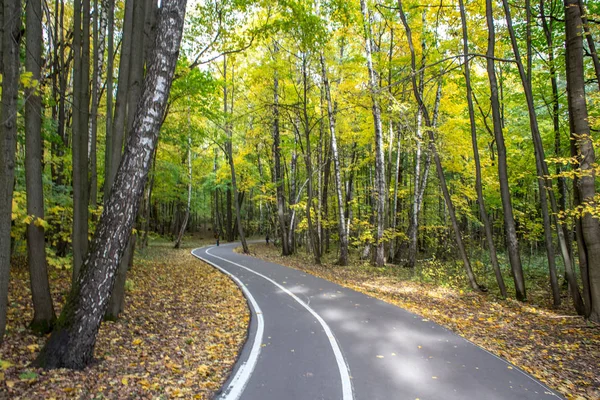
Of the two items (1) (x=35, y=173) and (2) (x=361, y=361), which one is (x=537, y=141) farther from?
(1) (x=35, y=173)

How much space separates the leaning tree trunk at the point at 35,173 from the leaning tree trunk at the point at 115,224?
140 cm

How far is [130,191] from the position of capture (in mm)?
4680

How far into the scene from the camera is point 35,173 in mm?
5238

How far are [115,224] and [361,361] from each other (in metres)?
4.37

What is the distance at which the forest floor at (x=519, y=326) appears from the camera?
215 inches

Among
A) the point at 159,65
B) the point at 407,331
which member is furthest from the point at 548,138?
the point at 159,65

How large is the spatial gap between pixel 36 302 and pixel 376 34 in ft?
61.9

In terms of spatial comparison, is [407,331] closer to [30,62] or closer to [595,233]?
[595,233]

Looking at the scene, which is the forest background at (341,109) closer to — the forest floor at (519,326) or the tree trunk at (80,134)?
the tree trunk at (80,134)

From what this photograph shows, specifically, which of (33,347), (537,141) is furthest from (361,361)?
(537,141)

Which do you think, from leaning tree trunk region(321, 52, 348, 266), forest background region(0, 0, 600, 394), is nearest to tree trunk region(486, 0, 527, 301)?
forest background region(0, 0, 600, 394)

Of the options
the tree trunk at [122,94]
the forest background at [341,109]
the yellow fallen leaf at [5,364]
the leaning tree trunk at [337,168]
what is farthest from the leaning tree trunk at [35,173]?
the leaning tree trunk at [337,168]

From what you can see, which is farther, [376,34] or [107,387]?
[376,34]

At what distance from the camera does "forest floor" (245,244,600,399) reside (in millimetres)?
5453
